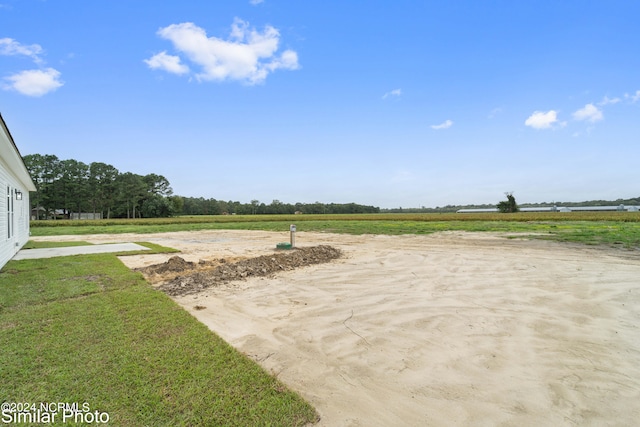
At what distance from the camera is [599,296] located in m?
5.64

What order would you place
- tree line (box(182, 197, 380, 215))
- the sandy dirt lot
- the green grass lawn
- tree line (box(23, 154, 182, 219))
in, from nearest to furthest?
1. the green grass lawn
2. the sandy dirt lot
3. tree line (box(23, 154, 182, 219))
4. tree line (box(182, 197, 380, 215))

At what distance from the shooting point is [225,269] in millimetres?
7801

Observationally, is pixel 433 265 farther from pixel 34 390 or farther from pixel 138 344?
pixel 34 390

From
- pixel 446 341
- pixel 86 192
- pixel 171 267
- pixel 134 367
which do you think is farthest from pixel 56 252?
pixel 86 192

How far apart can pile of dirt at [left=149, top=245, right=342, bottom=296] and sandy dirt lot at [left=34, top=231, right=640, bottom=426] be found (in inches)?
20.1

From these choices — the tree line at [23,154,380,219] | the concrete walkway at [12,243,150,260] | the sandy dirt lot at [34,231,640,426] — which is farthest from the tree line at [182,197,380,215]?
the sandy dirt lot at [34,231,640,426]

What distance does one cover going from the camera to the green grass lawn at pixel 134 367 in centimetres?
231

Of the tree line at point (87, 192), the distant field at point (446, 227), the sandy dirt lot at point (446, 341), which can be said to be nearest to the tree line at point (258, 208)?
the tree line at point (87, 192)

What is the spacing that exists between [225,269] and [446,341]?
18.9ft

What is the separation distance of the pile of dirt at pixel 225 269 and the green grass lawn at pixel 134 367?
1.35 m

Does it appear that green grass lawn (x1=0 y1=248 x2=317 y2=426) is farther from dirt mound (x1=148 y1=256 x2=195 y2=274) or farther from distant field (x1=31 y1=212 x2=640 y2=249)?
distant field (x1=31 y1=212 x2=640 y2=249)

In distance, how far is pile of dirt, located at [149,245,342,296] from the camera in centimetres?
643

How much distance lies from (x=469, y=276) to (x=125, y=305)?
7.43m

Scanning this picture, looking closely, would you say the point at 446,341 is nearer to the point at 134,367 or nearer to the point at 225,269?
the point at 134,367
